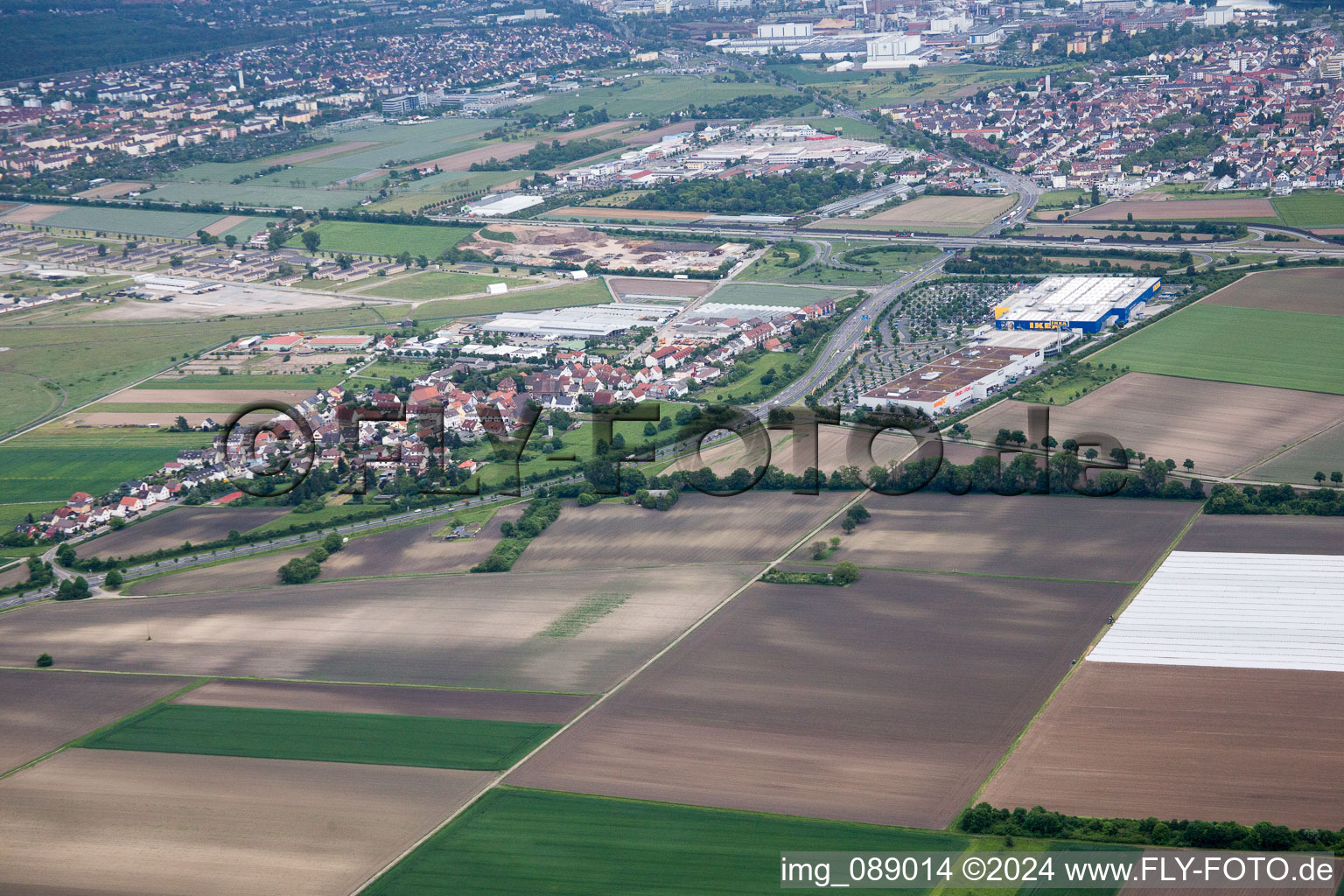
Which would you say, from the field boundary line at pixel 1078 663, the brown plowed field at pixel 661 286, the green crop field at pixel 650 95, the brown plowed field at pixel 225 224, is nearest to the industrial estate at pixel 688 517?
the field boundary line at pixel 1078 663

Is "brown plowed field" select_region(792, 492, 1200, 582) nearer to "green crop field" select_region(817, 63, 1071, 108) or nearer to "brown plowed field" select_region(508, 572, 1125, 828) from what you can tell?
"brown plowed field" select_region(508, 572, 1125, 828)

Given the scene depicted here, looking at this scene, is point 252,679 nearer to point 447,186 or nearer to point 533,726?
point 533,726

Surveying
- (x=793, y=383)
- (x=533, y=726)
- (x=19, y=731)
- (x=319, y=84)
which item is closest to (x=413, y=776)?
(x=533, y=726)

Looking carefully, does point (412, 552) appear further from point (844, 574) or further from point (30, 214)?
point (30, 214)

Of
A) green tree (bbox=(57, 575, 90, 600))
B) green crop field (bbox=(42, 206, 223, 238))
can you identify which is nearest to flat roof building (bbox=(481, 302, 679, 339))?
green tree (bbox=(57, 575, 90, 600))

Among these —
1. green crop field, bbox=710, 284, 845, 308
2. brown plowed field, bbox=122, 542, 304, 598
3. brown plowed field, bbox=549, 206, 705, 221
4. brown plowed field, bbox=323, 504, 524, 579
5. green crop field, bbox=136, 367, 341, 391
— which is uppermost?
brown plowed field, bbox=549, 206, 705, 221

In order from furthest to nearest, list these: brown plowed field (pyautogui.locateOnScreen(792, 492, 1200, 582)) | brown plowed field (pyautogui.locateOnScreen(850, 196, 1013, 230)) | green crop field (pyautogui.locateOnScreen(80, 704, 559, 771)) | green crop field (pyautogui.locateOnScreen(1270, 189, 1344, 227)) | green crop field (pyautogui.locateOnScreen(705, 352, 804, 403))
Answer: brown plowed field (pyautogui.locateOnScreen(850, 196, 1013, 230)), green crop field (pyautogui.locateOnScreen(1270, 189, 1344, 227)), green crop field (pyautogui.locateOnScreen(705, 352, 804, 403)), brown plowed field (pyautogui.locateOnScreen(792, 492, 1200, 582)), green crop field (pyautogui.locateOnScreen(80, 704, 559, 771))

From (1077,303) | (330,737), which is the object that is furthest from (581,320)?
(330,737)
